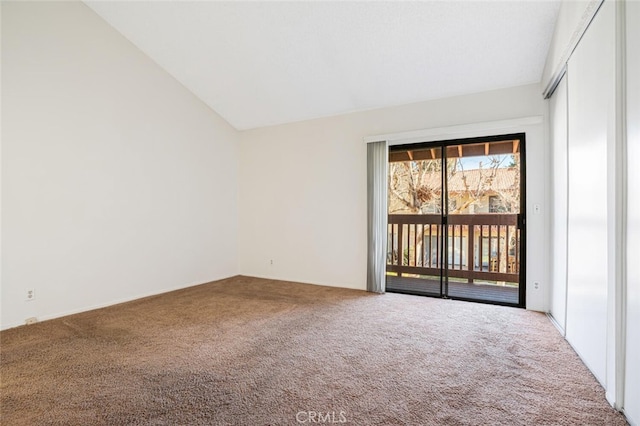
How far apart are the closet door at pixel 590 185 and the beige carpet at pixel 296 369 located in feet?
0.83

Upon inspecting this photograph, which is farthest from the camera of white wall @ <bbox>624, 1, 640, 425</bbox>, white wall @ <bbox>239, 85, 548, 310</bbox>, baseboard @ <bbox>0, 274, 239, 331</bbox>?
white wall @ <bbox>239, 85, 548, 310</bbox>

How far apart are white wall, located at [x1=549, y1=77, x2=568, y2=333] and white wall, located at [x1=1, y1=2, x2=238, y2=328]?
4500mm

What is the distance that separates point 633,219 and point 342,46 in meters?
2.90

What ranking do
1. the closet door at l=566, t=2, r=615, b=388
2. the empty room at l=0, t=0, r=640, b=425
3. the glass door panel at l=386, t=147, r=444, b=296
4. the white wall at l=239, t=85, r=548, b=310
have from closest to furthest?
the empty room at l=0, t=0, r=640, b=425, the closet door at l=566, t=2, r=615, b=388, the white wall at l=239, t=85, r=548, b=310, the glass door panel at l=386, t=147, r=444, b=296

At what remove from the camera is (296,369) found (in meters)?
2.04

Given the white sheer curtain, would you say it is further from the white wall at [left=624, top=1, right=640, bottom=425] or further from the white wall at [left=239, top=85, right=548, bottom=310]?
the white wall at [left=624, top=1, right=640, bottom=425]

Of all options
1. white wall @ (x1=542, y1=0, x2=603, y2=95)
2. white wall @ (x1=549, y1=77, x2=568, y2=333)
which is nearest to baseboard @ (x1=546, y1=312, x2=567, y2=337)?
white wall @ (x1=549, y1=77, x2=568, y2=333)

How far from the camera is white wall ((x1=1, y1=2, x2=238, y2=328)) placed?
285cm

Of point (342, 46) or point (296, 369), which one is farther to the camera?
point (342, 46)

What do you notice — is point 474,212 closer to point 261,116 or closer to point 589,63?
point 589,63

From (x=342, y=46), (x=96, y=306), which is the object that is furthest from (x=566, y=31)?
(x=96, y=306)

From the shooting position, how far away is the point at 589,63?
2.08 m

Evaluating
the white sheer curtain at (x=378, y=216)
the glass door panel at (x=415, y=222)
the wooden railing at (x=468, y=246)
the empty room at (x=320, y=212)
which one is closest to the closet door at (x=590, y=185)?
the empty room at (x=320, y=212)

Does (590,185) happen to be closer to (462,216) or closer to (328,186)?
(462,216)
